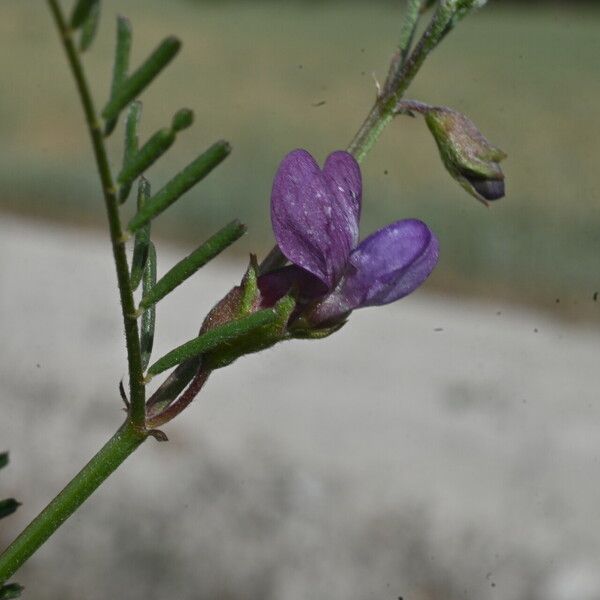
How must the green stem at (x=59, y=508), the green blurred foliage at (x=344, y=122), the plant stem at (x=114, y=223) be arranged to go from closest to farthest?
the plant stem at (x=114, y=223) → the green stem at (x=59, y=508) → the green blurred foliage at (x=344, y=122)

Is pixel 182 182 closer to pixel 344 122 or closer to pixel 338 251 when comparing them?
pixel 338 251

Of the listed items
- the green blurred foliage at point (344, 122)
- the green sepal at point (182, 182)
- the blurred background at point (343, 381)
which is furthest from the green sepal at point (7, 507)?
the green blurred foliage at point (344, 122)

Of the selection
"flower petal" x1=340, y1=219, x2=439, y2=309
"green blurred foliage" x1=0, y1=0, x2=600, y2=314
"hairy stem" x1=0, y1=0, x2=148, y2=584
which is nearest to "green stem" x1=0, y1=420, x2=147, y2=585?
"hairy stem" x1=0, y1=0, x2=148, y2=584

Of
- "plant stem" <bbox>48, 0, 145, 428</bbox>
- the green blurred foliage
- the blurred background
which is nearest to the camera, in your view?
"plant stem" <bbox>48, 0, 145, 428</bbox>

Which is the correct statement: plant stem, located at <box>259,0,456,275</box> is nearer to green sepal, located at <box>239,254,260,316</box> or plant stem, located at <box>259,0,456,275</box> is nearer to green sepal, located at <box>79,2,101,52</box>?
green sepal, located at <box>239,254,260,316</box>

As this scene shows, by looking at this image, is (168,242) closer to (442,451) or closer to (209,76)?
(442,451)

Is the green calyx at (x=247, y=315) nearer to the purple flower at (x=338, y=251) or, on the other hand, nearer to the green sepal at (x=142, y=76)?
the purple flower at (x=338, y=251)
